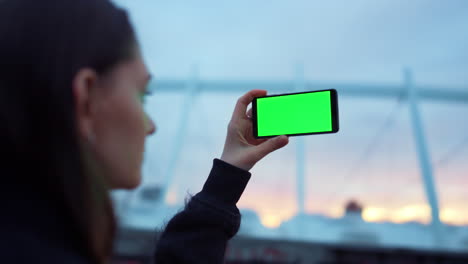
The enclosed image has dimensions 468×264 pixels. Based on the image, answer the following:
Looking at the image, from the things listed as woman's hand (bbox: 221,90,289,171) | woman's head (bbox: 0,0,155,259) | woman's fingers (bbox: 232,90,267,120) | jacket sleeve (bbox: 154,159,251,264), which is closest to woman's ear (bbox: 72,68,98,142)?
woman's head (bbox: 0,0,155,259)

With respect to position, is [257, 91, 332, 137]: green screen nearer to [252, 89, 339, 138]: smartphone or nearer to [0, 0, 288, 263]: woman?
[252, 89, 339, 138]: smartphone

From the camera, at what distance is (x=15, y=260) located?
19.4 inches

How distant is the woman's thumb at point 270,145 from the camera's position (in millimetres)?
1282

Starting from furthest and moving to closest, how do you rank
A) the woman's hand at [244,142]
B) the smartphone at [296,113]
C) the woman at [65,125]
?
the smartphone at [296,113]
the woman's hand at [244,142]
the woman at [65,125]

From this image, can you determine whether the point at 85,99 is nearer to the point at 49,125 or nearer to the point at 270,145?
the point at 49,125

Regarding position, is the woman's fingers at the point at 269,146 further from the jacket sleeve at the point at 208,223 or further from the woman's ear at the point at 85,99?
the woman's ear at the point at 85,99

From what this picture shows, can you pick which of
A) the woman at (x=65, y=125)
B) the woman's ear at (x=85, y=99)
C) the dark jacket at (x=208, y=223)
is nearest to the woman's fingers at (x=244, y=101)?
the dark jacket at (x=208, y=223)

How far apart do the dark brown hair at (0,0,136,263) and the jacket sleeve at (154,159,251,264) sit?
0.48m

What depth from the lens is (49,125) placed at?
1.83ft

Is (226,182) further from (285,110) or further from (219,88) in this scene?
(219,88)

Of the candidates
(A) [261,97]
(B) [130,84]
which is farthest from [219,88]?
(B) [130,84]

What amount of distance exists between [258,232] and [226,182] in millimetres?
8737

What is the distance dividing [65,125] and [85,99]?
0.20 feet

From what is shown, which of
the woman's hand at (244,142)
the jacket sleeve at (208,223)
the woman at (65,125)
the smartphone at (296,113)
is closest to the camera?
the woman at (65,125)
